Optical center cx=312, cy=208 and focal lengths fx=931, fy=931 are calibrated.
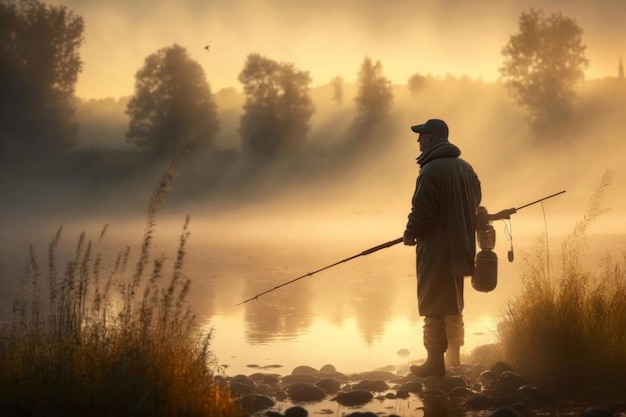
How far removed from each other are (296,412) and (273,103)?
2947 inches

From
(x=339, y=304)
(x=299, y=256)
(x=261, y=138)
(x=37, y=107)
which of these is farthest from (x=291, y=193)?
(x=339, y=304)

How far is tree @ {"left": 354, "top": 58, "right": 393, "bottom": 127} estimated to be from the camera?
8700 centimetres

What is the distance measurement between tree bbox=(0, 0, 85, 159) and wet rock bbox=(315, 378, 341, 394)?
64878 mm

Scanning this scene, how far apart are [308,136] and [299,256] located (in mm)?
62692

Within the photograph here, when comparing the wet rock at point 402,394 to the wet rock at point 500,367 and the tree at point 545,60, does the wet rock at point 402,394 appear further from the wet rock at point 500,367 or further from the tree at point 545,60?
the tree at point 545,60

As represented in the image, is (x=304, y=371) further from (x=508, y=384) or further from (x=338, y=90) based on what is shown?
(x=338, y=90)

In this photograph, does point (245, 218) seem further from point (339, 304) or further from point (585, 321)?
point (585, 321)

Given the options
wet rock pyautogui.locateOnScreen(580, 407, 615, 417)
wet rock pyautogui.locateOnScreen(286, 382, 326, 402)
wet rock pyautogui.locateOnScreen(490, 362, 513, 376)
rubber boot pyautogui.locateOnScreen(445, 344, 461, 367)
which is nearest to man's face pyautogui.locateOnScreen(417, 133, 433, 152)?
rubber boot pyautogui.locateOnScreen(445, 344, 461, 367)

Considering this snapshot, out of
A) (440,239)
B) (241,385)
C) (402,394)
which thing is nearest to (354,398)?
(402,394)

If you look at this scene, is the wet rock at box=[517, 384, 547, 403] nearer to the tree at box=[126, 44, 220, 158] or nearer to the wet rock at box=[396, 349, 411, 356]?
the wet rock at box=[396, 349, 411, 356]

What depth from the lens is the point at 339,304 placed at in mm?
19328

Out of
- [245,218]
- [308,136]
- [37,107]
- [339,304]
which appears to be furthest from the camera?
[308,136]

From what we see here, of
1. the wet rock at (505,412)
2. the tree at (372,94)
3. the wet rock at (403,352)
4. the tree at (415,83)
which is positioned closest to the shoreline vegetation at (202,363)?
the wet rock at (505,412)

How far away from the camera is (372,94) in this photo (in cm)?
8831
